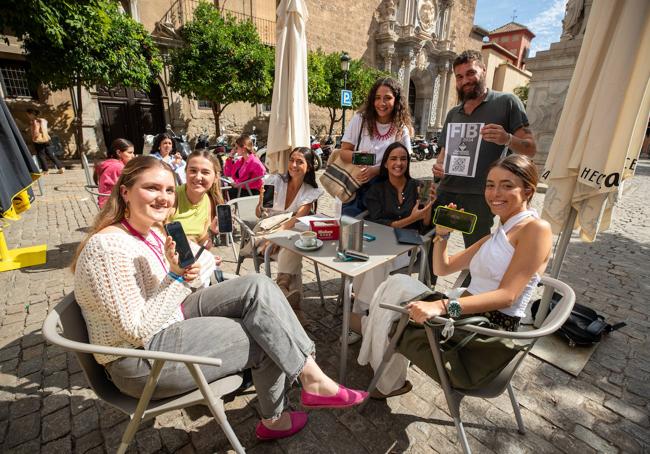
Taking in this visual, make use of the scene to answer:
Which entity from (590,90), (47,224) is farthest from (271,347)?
(47,224)

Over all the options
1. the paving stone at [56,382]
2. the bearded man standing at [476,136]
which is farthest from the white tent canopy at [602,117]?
the paving stone at [56,382]

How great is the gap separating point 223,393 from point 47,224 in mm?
6048

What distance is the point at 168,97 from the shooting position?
13.9 meters

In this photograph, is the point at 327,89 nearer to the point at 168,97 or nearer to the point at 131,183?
the point at 168,97

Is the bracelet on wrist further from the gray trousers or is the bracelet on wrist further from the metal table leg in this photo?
the metal table leg

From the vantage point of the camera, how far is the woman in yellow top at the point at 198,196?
2742 millimetres

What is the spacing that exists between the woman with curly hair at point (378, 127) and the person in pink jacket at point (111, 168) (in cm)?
289

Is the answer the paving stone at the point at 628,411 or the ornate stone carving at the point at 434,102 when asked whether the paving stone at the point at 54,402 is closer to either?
the paving stone at the point at 628,411

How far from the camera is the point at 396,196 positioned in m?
3.05

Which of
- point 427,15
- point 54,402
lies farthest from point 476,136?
point 427,15

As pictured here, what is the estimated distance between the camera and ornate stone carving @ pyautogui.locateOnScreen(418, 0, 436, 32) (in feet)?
71.8

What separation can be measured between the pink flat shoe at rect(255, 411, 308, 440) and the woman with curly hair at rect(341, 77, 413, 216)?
192 cm

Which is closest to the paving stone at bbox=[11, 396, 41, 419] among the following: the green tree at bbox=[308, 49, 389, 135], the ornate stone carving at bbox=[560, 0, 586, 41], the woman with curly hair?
the woman with curly hair

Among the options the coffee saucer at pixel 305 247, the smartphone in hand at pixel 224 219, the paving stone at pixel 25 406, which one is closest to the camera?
the paving stone at pixel 25 406
